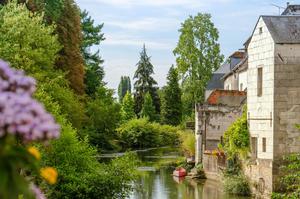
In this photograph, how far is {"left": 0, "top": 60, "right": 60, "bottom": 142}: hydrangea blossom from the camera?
6.95 feet

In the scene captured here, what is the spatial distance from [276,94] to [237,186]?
5.00m

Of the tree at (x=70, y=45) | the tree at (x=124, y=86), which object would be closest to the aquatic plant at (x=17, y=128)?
the tree at (x=70, y=45)

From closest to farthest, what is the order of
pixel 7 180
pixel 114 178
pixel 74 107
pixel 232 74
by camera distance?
pixel 7 180
pixel 114 178
pixel 74 107
pixel 232 74

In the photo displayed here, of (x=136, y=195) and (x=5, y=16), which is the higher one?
(x=5, y=16)

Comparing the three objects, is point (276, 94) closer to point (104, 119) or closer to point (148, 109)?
point (104, 119)

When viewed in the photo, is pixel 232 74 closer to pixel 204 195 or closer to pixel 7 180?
pixel 204 195

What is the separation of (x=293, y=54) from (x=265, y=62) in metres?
1.33

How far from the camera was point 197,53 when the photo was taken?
63188 mm

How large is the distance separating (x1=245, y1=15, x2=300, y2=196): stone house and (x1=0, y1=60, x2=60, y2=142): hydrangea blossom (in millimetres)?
23073

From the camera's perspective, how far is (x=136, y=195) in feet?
88.3

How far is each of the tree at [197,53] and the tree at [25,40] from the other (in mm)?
35857

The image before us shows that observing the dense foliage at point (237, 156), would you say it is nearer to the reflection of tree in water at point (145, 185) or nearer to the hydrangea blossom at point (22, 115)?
the reflection of tree in water at point (145, 185)

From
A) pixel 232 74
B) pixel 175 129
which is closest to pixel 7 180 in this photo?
pixel 232 74

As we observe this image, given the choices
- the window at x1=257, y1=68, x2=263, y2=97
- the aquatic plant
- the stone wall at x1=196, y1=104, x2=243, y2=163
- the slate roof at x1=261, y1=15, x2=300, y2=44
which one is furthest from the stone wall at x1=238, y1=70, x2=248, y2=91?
the aquatic plant
